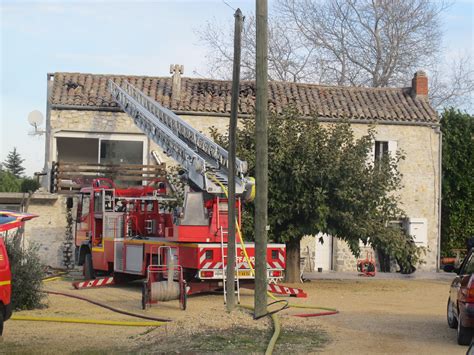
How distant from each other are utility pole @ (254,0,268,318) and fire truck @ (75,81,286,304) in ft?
11.5

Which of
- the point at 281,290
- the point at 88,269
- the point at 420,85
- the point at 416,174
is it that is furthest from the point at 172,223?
the point at 420,85

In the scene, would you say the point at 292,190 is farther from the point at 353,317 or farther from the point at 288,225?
the point at 353,317

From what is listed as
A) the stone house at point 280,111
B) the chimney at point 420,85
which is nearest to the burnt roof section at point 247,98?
the stone house at point 280,111

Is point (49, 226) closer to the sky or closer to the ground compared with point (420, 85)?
closer to the ground

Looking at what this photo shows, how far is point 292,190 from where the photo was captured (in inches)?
971

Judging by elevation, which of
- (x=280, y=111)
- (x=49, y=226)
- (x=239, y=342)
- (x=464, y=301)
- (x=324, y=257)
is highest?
(x=280, y=111)

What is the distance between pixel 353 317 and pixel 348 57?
100 ft

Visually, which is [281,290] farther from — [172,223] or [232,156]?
[232,156]

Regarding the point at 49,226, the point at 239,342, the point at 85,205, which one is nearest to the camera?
the point at 239,342

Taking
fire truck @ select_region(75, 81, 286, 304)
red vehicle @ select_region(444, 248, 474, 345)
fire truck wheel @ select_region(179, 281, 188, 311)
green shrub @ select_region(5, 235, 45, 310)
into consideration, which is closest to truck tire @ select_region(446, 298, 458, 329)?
red vehicle @ select_region(444, 248, 474, 345)

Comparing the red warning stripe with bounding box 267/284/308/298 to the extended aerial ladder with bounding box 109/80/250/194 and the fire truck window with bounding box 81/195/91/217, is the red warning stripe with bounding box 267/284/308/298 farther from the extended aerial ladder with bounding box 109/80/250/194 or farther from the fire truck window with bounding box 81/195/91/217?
the fire truck window with bounding box 81/195/91/217

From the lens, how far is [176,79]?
33.3m

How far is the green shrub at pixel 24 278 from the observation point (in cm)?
1736

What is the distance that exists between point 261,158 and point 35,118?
19212mm
